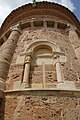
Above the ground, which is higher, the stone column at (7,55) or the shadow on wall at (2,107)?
the stone column at (7,55)

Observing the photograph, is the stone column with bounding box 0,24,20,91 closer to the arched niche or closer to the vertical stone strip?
the arched niche

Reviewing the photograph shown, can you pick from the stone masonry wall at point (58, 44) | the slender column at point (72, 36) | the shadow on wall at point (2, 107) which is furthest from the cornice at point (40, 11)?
the shadow on wall at point (2, 107)

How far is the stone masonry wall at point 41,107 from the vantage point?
15.1 ft

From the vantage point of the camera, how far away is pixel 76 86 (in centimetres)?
556

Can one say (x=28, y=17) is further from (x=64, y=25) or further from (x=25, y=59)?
(x=25, y=59)

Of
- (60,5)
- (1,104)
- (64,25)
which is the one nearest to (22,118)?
(1,104)

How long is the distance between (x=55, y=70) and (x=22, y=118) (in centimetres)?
211

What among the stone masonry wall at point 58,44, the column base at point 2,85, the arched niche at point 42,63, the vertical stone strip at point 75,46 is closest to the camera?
the column base at point 2,85

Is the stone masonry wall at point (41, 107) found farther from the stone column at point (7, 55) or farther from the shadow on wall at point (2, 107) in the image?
the stone column at point (7, 55)

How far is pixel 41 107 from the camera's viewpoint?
15.7 ft

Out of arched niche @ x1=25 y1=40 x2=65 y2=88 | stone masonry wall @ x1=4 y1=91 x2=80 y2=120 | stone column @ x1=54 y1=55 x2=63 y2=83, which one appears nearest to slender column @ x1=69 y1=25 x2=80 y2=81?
stone column @ x1=54 y1=55 x2=63 y2=83

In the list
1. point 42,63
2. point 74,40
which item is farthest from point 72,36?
point 42,63

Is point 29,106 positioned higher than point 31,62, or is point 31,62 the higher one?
point 31,62

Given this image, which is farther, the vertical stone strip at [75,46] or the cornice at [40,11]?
the cornice at [40,11]
